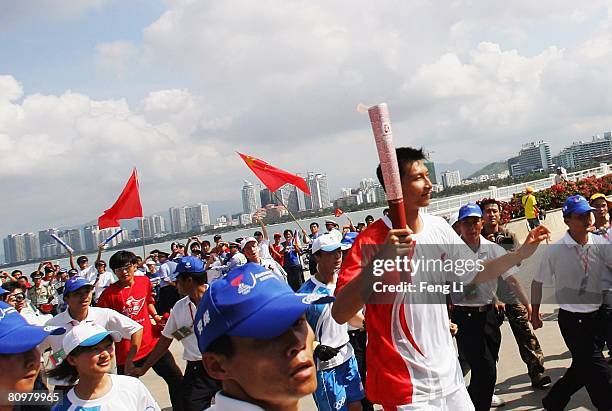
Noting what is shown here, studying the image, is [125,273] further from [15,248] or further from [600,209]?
[15,248]

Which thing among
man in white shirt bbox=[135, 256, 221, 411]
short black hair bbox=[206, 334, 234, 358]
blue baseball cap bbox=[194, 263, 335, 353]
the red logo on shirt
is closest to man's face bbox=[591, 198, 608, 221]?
man in white shirt bbox=[135, 256, 221, 411]

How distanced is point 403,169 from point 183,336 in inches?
101

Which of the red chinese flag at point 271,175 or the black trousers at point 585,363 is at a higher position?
the red chinese flag at point 271,175

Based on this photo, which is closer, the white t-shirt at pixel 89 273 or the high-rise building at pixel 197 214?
the white t-shirt at pixel 89 273

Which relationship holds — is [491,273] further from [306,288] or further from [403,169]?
[306,288]

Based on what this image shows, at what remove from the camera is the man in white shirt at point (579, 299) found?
4.26m

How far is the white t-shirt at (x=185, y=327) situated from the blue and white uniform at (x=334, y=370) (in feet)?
3.23

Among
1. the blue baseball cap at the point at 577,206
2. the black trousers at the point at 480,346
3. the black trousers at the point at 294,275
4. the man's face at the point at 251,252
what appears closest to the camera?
the black trousers at the point at 480,346

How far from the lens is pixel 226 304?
4.70 ft

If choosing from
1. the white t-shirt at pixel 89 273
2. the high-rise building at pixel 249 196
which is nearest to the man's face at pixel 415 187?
the white t-shirt at pixel 89 273

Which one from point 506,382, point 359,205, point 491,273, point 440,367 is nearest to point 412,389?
point 440,367

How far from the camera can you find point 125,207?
1177 centimetres

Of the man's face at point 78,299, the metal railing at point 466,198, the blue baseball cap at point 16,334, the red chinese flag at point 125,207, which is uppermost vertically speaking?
the red chinese flag at point 125,207

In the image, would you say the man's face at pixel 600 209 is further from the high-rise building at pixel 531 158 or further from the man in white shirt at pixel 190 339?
the high-rise building at pixel 531 158
